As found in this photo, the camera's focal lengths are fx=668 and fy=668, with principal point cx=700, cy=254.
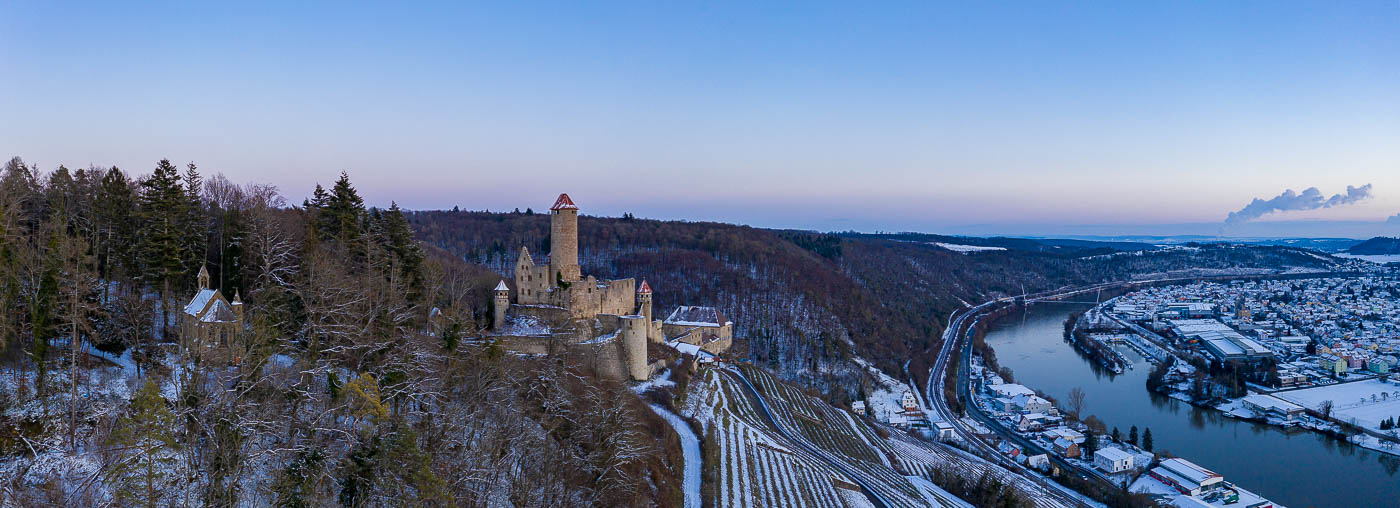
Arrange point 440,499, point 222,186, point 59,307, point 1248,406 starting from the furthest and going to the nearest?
point 1248,406
point 222,186
point 59,307
point 440,499

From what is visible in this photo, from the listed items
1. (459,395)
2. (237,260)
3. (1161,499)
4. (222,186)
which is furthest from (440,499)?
(1161,499)

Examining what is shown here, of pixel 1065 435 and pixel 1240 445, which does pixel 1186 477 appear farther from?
pixel 1240 445

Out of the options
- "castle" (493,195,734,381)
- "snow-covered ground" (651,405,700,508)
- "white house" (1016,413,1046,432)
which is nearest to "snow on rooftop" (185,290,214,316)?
"castle" (493,195,734,381)

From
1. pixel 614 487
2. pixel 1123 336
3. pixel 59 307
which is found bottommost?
pixel 1123 336

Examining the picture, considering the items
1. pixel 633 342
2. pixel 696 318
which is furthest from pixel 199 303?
pixel 696 318

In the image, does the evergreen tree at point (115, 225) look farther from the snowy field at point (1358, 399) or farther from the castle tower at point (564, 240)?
the snowy field at point (1358, 399)

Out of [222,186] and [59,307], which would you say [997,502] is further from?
[222,186]

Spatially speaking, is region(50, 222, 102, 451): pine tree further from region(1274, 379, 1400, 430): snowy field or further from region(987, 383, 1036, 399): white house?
region(1274, 379, 1400, 430): snowy field
